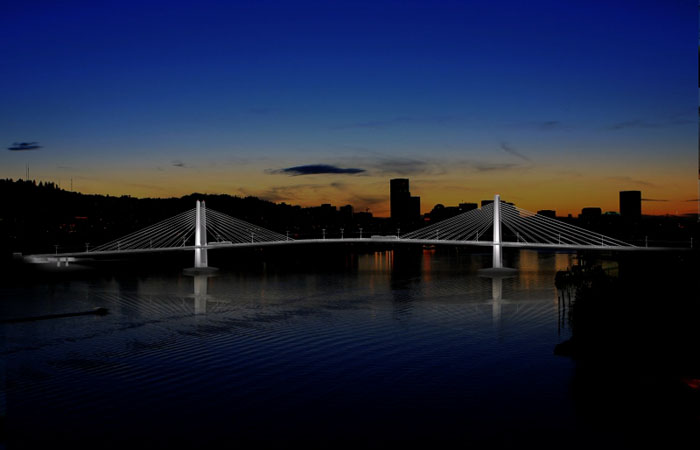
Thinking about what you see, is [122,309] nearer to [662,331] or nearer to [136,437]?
[136,437]

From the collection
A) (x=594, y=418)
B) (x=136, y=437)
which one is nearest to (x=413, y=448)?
(x=594, y=418)

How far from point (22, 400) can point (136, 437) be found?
17.7 feet

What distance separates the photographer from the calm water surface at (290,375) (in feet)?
52.7

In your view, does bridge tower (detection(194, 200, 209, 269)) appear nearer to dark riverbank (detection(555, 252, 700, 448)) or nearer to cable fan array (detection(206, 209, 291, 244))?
cable fan array (detection(206, 209, 291, 244))

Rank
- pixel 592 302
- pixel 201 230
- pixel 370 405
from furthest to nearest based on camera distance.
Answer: pixel 201 230 → pixel 592 302 → pixel 370 405

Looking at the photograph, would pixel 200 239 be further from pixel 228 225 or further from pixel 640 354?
pixel 640 354

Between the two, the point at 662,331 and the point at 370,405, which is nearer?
the point at 370,405

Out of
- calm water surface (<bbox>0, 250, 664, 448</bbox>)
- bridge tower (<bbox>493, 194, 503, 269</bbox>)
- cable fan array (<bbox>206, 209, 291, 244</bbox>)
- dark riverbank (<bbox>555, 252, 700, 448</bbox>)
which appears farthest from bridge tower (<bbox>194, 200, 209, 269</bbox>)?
dark riverbank (<bbox>555, 252, 700, 448</bbox>)

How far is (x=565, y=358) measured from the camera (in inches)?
944

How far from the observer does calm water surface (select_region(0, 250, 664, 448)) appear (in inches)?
633

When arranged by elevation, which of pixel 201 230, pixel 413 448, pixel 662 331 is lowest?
pixel 413 448

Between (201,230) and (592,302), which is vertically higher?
(201,230)

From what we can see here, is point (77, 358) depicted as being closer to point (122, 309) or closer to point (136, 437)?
point (136, 437)

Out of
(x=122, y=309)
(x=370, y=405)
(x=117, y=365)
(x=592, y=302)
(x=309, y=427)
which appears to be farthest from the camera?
(x=122, y=309)
